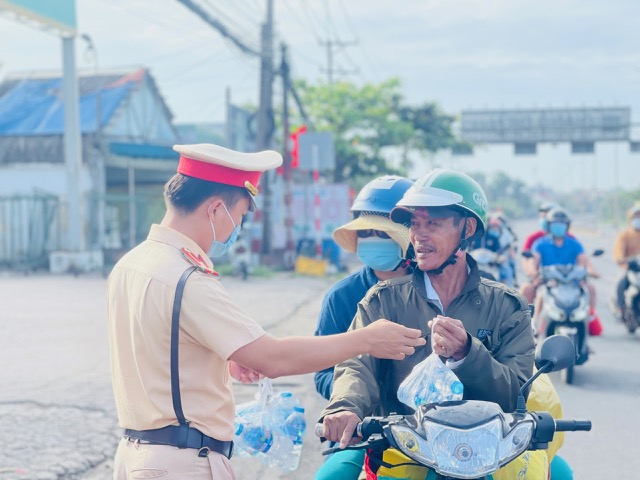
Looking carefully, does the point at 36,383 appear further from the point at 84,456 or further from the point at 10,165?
the point at 10,165

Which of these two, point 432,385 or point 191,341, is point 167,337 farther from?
point 432,385

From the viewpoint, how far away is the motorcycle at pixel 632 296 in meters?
10.9

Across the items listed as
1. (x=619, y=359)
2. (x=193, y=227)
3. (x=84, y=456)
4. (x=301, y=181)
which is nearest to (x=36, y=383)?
(x=84, y=456)

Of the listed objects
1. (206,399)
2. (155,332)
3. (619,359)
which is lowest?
(619,359)

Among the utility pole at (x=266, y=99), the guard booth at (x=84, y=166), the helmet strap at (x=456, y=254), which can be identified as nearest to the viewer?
the helmet strap at (x=456, y=254)

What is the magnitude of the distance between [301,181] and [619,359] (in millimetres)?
26517

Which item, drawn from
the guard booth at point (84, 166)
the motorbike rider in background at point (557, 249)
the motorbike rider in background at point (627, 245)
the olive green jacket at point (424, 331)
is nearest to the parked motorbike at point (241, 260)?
the guard booth at point (84, 166)

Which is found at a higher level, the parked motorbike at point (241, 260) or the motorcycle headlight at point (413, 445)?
the motorcycle headlight at point (413, 445)

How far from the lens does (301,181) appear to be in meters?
35.5

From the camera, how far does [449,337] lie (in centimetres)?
268

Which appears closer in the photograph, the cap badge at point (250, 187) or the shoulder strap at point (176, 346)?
the shoulder strap at point (176, 346)

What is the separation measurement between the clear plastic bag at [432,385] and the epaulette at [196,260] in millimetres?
714

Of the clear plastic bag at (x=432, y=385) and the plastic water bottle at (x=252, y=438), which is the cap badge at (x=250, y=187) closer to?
the clear plastic bag at (x=432, y=385)

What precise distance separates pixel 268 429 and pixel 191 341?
1.06 metres
